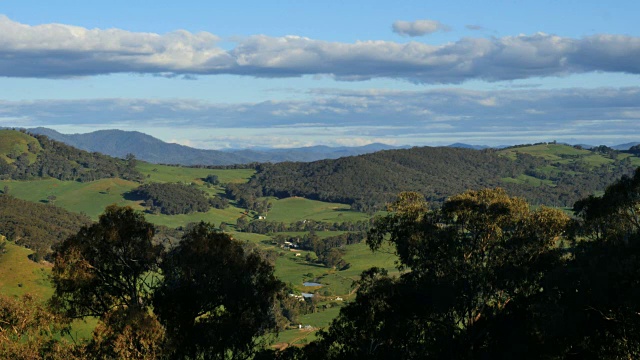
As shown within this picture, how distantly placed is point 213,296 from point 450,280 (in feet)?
41.7

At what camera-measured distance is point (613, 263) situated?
30984mm

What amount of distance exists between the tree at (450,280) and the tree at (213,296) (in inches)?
188

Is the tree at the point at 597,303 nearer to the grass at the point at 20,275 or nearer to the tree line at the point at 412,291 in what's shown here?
the tree line at the point at 412,291

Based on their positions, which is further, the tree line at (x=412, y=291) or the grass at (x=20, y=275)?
the grass at (x=20, y=275)

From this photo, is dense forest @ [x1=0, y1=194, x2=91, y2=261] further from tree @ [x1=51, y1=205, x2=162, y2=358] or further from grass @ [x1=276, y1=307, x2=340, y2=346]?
tree @ [x1=51, y1=205, x2=162, y2=358]

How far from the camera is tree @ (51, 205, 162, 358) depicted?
32.9 metres

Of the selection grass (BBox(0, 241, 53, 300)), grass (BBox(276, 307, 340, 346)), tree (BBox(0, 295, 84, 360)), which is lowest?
grass (BBox(276, 307, 340, 346))

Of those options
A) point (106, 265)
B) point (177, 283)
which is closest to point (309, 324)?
point (177, 283)

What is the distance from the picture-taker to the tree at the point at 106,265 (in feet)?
108

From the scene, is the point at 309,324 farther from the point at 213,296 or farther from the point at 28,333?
the point at 28,333

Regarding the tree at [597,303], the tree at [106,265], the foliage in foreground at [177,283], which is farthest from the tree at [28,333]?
the tree at [597,303]

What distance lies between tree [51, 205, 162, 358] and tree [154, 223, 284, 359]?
1.30 m

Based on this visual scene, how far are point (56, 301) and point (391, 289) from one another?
667 inches

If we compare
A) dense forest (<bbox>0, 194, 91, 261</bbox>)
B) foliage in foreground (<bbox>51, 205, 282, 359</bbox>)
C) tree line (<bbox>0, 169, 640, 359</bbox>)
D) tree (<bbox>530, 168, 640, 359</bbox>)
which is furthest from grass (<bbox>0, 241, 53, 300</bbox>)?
tree (<bbox>530, 168, 640, 359</bbox>)
